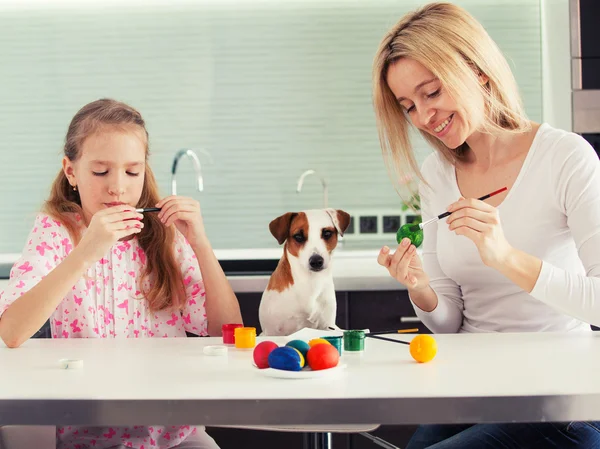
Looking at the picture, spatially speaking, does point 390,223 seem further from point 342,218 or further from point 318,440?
point 318,440

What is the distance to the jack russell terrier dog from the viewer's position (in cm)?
187

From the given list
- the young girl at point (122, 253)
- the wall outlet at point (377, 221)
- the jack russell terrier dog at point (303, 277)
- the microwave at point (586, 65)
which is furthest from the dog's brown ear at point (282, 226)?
the microwave at point (586, 65)

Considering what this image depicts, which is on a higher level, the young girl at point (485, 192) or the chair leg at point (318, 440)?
the young girl at point (485, 192)

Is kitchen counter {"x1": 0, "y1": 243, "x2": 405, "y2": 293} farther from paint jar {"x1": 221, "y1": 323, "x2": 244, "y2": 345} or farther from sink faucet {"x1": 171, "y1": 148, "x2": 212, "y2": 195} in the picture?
paint jar {"x1": 221, "y1": 323, "x2": 244, "y2": 345}

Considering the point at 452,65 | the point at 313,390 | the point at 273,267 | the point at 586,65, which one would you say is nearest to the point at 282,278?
the point at 452,65

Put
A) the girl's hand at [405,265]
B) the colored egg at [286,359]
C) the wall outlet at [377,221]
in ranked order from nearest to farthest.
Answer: the colored egg at [286,359] < the girl's hand at [405,265] < the wall outlet at [377,221]

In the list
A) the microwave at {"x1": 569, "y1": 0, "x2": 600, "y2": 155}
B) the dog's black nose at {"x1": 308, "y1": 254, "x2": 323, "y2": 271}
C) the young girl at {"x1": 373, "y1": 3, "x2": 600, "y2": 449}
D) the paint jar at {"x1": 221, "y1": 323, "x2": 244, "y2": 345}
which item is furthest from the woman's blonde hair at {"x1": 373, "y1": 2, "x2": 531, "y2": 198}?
the microwave at {"x1": 569, "y1": 0, "x2": 600, "y2": 155}

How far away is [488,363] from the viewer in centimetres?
125

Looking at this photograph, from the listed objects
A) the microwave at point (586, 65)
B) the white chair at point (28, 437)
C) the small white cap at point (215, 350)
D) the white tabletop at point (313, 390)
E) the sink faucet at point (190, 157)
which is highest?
the microwave at point (586, 65)

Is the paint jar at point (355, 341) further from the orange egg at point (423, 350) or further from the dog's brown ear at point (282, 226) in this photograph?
the dog's brown ear at point (282, 226)

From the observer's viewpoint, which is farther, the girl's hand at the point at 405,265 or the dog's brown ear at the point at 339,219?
the dog's brown ear at the point at 339,219

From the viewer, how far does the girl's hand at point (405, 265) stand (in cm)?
165

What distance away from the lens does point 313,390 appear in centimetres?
109

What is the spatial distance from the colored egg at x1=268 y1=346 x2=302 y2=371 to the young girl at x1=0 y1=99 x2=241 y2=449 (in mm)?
520
